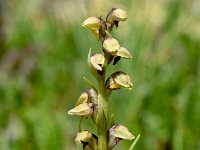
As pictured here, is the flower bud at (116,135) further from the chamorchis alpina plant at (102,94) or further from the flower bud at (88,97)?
the flower bud at (88,97)

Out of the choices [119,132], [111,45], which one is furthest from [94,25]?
[119,132]

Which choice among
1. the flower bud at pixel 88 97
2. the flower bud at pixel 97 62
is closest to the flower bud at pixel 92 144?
the flower bud at pixel 88 97

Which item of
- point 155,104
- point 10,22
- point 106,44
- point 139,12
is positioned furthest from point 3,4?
point 106,44

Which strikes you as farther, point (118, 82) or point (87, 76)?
point (87, 76)

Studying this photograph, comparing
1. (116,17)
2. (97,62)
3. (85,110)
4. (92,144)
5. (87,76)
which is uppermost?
(116,17)

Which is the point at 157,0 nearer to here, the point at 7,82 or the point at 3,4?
the point at 3,4

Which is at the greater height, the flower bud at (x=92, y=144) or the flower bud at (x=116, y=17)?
the flower bud at (x=116, y=17)

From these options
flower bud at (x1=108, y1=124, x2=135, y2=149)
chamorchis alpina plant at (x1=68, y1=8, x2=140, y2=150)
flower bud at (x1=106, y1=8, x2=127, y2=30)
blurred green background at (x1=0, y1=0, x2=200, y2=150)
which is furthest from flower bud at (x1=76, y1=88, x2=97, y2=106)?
blurred green background at (x1=0, y1=0, x2=200, y2=150)

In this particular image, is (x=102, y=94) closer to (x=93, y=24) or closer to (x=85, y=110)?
(x=85, y=110)
